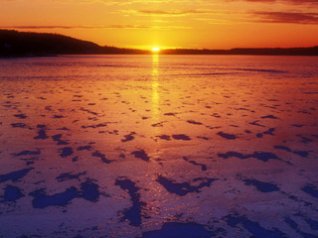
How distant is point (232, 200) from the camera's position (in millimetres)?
6441

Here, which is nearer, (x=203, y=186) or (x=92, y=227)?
(x=92, y=227)

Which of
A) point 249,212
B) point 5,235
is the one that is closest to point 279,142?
point 249,212

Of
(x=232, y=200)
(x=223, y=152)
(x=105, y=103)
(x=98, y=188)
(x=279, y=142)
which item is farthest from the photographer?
(x=105, y=103)

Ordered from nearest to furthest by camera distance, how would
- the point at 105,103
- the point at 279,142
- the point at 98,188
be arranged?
the point at 98,188
the point at 279,142
the point at 105,103

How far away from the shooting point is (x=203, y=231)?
546cm

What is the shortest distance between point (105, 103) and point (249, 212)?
420 inches

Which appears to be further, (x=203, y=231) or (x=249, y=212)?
(x=249, y=212)

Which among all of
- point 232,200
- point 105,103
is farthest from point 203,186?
point 105,103

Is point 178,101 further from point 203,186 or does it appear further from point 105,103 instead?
point 203,186

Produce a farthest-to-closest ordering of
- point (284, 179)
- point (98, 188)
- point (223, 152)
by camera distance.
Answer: point (223, 152) → point (284, 179) → point (98, 188)

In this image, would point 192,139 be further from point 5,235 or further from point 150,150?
point 5,235

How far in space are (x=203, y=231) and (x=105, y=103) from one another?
11.1 meters

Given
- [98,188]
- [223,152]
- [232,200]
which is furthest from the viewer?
[223,152]

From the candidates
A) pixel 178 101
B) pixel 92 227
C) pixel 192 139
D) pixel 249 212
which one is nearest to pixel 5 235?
pixel 92 227
